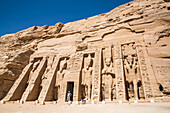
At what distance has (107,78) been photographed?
353 inches

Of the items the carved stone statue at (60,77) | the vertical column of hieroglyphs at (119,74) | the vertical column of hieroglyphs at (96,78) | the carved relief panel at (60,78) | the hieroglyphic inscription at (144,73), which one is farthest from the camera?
the carved stone statue at (60,77)

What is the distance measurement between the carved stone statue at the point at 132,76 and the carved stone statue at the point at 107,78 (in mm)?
1122

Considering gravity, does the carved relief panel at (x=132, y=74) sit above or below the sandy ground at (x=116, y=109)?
above

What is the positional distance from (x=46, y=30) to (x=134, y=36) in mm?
10483

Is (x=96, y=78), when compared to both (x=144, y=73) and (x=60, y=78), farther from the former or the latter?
(x=60, y=78)

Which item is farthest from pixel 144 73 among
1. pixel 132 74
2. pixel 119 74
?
pixel 119 74

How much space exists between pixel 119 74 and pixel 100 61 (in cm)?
189

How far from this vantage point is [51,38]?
47.5ft

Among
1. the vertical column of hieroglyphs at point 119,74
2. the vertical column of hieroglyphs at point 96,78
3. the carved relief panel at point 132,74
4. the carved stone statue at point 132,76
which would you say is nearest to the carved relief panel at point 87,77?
the vertical column of hieroglyphs at point 96,78

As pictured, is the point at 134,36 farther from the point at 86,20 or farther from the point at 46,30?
the point at 46,30

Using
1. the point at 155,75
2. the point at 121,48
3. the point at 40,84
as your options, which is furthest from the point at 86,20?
the point at 155,75

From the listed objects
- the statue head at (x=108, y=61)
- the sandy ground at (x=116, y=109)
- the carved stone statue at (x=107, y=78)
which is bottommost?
the sandy ground at (x=116, y=109)

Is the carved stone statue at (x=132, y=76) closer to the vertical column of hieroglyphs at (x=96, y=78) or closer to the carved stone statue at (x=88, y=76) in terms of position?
the vertical column of hieroglyphs at (x=96, y=78)

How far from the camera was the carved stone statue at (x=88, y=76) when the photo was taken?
924cm
